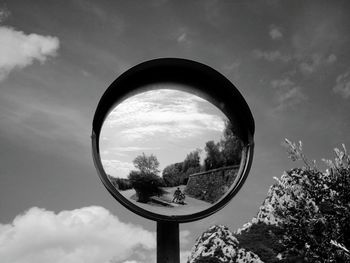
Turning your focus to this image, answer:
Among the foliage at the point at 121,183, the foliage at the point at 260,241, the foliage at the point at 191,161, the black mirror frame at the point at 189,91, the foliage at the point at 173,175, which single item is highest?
the foliage at the point at 260,241

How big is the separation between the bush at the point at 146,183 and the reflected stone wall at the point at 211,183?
287 mm

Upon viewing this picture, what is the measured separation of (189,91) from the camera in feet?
9.82

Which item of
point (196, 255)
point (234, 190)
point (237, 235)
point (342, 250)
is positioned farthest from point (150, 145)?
point (237, 235)

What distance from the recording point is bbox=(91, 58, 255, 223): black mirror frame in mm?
2549

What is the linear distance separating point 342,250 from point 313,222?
1.07 metres

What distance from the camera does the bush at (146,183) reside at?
2653mm

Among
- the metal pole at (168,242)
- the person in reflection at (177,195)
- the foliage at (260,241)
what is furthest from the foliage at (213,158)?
the foliage at (260,241)

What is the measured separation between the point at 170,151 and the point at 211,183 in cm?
50

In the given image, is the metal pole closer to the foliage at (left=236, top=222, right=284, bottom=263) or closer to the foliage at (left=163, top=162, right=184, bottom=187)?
the foliage at (left=163, top=162, right=184, bottom=187)

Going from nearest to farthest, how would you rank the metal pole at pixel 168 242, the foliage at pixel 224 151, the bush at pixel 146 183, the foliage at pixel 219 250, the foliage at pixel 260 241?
the metal pole at pixel 168 242 → the bush at pixel 146 183 → the foliage at pixel 224 151 → the foliage at pixel 260 241 → the foliage at pixel 219 250

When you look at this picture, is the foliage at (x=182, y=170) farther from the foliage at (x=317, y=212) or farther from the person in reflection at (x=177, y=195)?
the foliage at (x=317, y=212)

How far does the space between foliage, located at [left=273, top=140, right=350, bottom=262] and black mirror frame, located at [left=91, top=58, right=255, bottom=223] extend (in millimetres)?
7455

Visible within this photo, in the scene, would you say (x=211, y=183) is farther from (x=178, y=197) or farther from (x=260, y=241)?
(x=260, y=241)

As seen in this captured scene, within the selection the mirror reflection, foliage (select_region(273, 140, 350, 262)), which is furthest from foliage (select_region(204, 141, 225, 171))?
foliage (select_region(273, 140, 350, 262))
